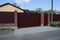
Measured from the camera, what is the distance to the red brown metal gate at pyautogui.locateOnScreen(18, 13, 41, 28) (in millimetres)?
27234

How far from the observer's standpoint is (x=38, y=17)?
100 ft

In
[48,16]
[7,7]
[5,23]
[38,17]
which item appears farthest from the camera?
[7,7]

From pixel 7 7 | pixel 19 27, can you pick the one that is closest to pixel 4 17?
pixel 19 27

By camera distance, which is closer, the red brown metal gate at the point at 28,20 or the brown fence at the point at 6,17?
the brown fence at the point at 6,17

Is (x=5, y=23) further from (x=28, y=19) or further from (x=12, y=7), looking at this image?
(x=12, y=7)

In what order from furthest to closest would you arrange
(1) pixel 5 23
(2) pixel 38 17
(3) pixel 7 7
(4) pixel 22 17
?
(3) pixel 7 7
(2) pixel 38 17
(4) pixel 22 17
(1) pixel 5 23

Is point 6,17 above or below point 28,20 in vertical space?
above

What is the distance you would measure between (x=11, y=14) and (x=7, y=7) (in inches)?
584

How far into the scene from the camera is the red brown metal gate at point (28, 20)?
2723cm

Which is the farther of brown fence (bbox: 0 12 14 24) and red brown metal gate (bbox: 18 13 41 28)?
red brown metal gate (bbox: 18 13 41 28)

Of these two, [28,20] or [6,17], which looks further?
[28,20]

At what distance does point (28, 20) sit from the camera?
28.5 meters

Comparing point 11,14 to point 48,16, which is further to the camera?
point 48,16

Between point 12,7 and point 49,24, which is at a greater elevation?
point 12,7
